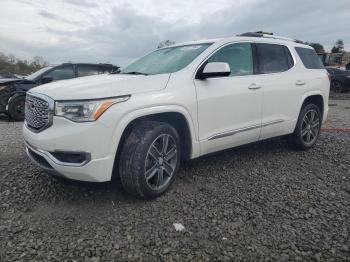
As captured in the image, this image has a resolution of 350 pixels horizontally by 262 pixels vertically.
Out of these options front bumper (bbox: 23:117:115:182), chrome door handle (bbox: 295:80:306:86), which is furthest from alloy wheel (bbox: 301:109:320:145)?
front bumper (bbox: 23:117:115:182)

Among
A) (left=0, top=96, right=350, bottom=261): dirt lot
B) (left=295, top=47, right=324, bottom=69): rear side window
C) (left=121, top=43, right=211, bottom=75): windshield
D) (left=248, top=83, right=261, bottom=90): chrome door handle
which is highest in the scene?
(left=295, top=47, right=324, bottom=69): rear side window

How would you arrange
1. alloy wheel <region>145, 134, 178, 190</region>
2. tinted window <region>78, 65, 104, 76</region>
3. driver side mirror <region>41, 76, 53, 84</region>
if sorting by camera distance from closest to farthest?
1. alloy wheel <region>145, 134, 178, 190</region>
2. driver side mirror <region>41, 76, 53, 84</region>
3. tinted window <region>78, 65, 104, 76</region>

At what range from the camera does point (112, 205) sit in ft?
10.5

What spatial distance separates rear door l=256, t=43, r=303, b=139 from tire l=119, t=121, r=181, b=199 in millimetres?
1585

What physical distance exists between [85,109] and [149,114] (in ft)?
2.05

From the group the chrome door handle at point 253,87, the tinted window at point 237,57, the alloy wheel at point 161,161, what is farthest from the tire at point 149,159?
the chrome door handle at point 253,87

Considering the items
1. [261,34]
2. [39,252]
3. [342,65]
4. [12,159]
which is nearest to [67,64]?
[12,159]

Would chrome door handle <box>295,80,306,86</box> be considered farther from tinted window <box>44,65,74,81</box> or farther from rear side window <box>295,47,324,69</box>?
tinted window <box>44,65,74,81</box>

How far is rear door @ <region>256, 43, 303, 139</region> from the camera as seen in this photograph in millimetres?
4348

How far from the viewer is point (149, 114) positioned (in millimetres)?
3125

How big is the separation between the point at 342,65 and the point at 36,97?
2431 cm

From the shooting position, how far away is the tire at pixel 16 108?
8.21m

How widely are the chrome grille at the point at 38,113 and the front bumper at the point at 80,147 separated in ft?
0.30

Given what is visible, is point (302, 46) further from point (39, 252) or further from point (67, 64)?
point (67, 64)
